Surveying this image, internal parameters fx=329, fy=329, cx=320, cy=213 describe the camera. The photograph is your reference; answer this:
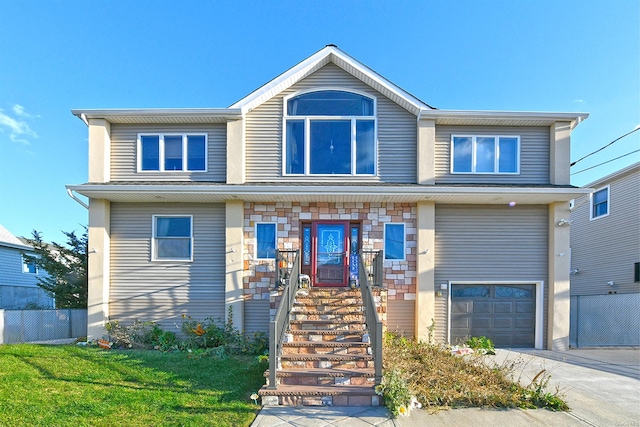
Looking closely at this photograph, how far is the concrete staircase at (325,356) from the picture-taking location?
513 cm

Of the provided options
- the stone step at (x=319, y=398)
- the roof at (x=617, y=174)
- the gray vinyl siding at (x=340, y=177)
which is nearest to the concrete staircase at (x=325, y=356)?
the stone step at (x=319, y=398)

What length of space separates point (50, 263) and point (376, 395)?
11161 mm

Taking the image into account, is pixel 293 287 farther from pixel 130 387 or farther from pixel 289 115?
pixel 289 115

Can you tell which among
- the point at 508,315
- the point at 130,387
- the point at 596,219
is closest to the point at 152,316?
the point at 130,387

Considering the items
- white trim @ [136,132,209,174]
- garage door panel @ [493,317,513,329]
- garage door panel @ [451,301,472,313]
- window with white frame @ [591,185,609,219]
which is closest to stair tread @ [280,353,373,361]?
garage door panel @ [451,301,472,313]

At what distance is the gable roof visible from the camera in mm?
8969

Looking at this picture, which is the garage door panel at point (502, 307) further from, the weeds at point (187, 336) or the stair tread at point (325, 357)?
the weeds at point (187, 336)

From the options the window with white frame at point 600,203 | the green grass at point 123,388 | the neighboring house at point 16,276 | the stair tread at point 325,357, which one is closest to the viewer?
the green grass at point 123,388

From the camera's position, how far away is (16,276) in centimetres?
1694

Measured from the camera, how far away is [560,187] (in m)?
8.61

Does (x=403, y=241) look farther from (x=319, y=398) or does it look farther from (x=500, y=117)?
(x=319, y=398)

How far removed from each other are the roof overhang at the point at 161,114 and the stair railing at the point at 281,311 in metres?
3.99

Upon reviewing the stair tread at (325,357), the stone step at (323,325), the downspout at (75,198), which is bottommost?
the stair tread at (325,357)

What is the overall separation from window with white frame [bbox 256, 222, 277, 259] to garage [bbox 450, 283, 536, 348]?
5.13 meters
